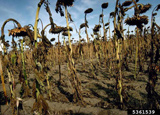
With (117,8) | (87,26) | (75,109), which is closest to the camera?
(117,8)

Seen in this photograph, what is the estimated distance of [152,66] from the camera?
1.63m

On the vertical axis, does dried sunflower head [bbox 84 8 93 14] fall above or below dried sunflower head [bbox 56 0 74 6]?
above

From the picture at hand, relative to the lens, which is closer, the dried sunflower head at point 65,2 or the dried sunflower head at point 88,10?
the dried sunflower head at point 65,2

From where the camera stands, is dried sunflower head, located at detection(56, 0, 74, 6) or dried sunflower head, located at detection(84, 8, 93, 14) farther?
dried sunflower head, located at detection(84, 8, 93, 14)

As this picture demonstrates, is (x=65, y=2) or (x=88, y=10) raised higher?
(x=88, y=10)

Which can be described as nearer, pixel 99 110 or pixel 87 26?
pixel 99 110

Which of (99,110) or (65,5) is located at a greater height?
(65,5)

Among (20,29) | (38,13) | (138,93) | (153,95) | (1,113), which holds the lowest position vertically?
(1,113)

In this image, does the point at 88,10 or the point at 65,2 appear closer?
the point at 65,2

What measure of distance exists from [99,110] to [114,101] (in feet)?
A: 1.58

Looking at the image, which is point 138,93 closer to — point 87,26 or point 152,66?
point 152,66

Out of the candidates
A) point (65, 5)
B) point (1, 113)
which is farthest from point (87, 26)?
point (1, 113)

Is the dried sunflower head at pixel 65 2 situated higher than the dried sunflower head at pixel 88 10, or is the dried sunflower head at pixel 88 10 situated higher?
the dried sunflower head at pixel 88 10

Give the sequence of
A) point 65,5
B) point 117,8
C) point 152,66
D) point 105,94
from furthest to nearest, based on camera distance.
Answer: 1. point 105,94
2. point 65,5
3. point 117,8
4. point 152,66
